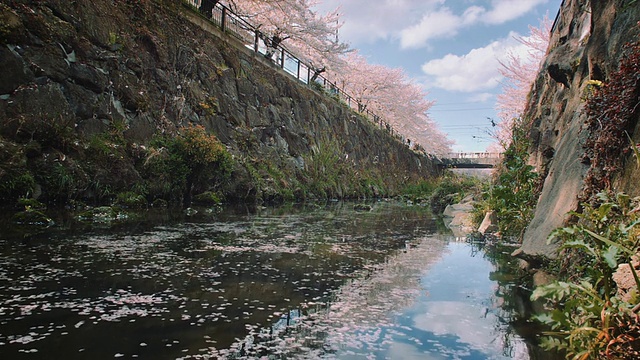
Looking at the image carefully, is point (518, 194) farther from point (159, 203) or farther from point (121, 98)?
point (121, 98)

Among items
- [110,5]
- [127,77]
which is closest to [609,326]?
[127,77]

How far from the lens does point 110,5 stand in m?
9.76

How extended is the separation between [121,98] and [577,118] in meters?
8.47

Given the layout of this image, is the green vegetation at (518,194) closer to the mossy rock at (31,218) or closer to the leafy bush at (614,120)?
the leafy bush at (614,120)

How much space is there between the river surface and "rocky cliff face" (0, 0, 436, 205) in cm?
260

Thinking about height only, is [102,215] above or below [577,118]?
below

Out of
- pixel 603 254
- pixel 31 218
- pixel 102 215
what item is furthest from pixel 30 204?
pixel 603 254

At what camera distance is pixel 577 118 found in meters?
4.38

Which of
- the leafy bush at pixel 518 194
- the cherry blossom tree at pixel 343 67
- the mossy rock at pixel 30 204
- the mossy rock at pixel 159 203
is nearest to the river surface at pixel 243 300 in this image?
the leafy bush at pixel 518 194

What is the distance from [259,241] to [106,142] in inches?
183

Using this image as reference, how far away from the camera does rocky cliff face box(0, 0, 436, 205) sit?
6.74 m

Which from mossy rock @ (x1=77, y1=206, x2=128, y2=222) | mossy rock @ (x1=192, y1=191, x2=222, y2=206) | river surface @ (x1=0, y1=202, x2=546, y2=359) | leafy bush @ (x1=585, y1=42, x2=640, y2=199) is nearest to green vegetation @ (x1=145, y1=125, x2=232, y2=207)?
mossy rock @ (x1=192, y1=191, x2=222, y2=206)

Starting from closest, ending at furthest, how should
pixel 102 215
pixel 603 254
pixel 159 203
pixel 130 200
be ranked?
pixel 603 254, pixel 102 215, pixel 130 200, pixel 159 203

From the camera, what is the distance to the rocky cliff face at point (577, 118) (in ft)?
10.6
